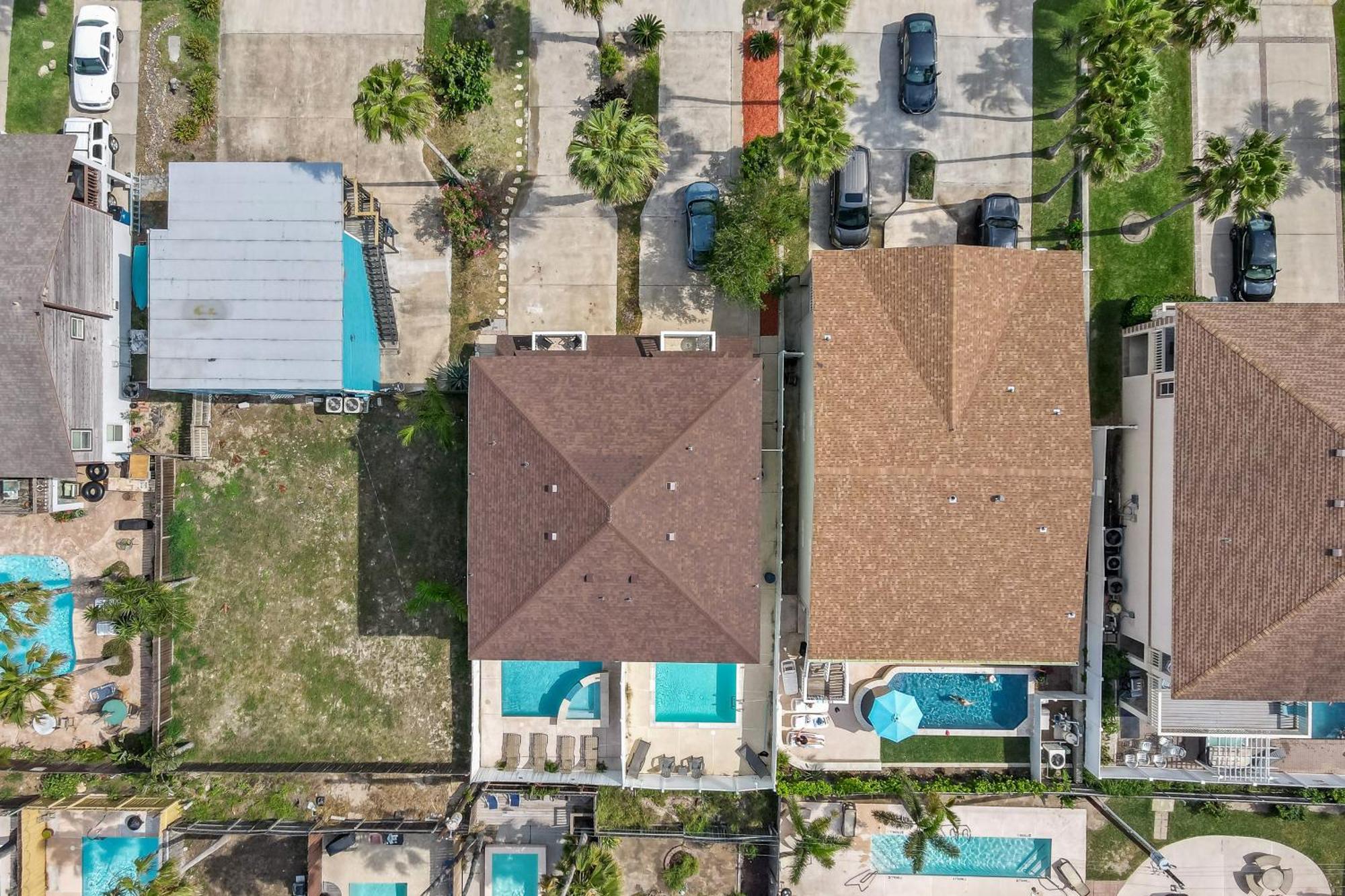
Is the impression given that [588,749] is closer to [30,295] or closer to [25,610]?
[25,610]

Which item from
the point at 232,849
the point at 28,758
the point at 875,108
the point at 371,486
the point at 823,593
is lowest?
the point at 232,849

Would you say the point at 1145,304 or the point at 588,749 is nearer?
the point at 1145,304

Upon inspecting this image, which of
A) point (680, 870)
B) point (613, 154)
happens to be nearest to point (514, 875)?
point (680, 870)

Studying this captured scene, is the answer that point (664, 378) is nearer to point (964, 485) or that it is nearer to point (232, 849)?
point (964, 485)

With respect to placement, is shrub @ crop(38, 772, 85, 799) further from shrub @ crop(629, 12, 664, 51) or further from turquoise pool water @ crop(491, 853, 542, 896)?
shrub @ crop(629, 12, 664, 51)

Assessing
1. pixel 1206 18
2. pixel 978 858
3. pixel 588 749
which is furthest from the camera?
pixel 978 858

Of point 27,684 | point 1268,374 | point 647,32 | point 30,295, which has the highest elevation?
point 647,32

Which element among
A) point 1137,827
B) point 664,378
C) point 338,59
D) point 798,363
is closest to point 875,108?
point 798,363
